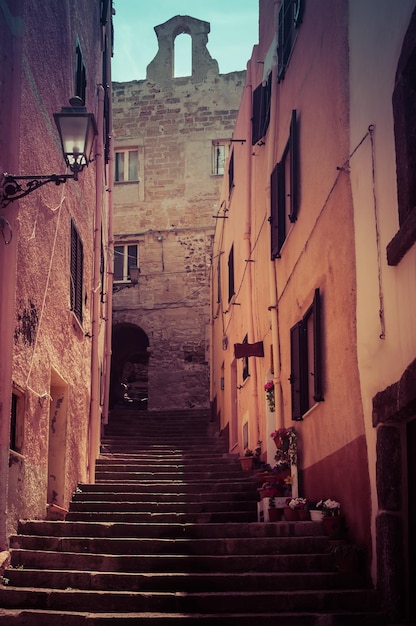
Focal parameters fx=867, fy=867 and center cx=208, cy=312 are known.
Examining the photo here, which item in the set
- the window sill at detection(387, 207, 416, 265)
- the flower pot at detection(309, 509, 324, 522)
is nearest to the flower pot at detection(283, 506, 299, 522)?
the flower pot at detection(309, 509, 324, 522)

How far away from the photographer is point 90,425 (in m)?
13.7

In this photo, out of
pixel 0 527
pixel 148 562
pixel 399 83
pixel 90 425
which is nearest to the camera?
pixel 399 83

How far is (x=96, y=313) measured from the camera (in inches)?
575

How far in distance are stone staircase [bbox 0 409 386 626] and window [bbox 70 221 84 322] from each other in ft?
9.25

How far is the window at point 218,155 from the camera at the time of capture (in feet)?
87.1

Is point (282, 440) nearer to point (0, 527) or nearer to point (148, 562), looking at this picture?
point (148, 562)

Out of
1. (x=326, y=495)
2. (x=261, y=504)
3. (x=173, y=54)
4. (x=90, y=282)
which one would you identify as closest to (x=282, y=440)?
(x=261, y=504)

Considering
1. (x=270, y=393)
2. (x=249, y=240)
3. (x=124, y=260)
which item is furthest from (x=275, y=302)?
(x=124, y=260)

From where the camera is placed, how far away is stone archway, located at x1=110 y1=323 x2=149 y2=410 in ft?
88.0

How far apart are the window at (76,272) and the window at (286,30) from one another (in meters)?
3.73

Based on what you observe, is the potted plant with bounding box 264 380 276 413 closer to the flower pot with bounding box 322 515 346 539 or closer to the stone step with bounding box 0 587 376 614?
the flower pot with bounding box 322 515 346 539

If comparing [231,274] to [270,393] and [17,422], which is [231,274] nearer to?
[270,393]

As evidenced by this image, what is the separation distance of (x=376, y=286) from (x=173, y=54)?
22.3 metres

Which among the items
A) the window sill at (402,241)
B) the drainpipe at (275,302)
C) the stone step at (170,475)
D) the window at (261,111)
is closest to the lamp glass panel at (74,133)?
the window sill at (402,241)
